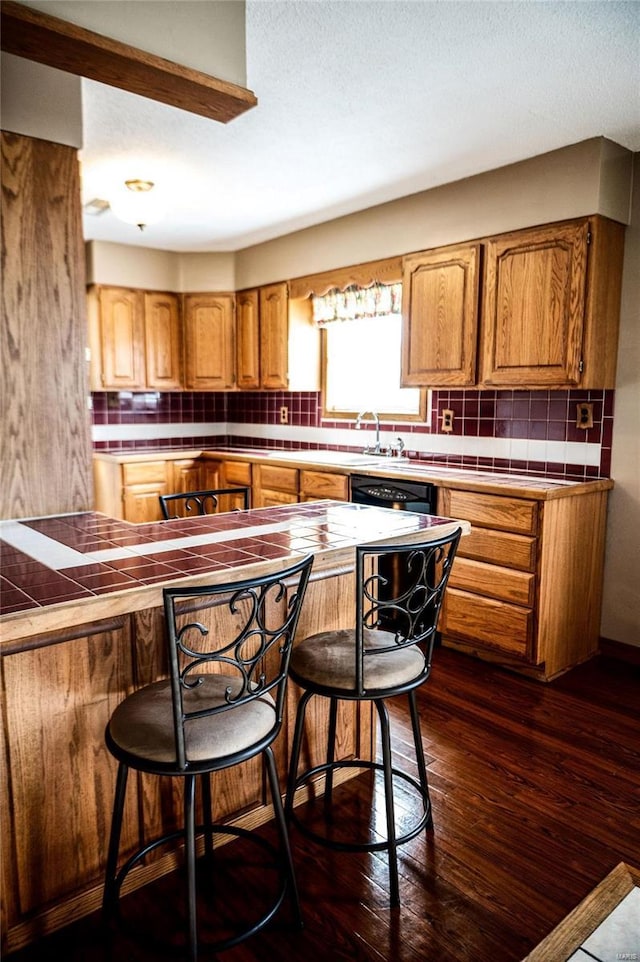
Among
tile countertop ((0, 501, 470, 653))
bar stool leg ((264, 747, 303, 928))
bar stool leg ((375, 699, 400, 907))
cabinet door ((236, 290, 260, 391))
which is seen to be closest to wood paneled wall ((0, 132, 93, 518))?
tile countertop ((0, 501, 470, 653))

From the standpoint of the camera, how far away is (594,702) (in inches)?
117

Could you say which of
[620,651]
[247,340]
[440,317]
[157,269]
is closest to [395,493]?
[440,317]

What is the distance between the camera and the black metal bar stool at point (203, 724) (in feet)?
4.61

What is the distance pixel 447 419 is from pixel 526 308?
3.15 feet

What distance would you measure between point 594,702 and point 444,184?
2846 millimetres

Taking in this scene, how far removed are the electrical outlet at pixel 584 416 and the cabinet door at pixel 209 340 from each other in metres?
3.00

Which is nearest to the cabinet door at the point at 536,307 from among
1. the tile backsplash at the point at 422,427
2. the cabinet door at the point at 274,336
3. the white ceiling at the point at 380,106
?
the tile backsplash at the point at 422,427

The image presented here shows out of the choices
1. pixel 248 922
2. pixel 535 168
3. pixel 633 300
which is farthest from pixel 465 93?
pixel 248 922

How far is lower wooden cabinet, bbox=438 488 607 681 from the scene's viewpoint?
312cm

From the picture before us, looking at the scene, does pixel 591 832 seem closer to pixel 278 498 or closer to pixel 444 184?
pixel 278 498

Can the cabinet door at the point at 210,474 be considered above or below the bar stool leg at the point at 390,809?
above

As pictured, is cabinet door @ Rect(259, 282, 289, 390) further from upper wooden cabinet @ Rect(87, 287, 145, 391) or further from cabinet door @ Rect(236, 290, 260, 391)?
upper wooden cabinet @ Rect(87, 287, 145, 391)

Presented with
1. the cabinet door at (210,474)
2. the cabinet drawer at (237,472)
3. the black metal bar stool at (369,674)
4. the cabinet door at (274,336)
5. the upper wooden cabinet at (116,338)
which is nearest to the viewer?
Result: the black metal bar stool at (369,674)

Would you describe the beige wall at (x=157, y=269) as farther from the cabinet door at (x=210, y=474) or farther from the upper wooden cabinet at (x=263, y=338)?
the cabinet door at (x=210, y=474)
